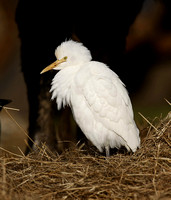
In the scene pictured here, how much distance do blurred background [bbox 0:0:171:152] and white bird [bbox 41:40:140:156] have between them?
3233 mm

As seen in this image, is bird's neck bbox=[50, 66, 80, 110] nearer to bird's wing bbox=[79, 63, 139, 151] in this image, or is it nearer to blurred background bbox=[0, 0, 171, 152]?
bird's wing bbox=[79, 63, 139, 151]

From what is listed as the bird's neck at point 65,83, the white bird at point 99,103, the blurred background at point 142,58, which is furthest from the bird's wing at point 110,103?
the blurred background at point 142,58

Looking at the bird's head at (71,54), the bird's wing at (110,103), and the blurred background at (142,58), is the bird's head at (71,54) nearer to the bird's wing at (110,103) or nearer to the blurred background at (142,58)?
the bird's wing at (110,103)

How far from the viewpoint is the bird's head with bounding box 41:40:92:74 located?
109 inches

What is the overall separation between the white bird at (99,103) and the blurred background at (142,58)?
3233 millimetres

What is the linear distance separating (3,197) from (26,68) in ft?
6.90

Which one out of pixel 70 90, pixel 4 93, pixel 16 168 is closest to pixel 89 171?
pixel 16 168

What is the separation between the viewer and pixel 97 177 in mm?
2025

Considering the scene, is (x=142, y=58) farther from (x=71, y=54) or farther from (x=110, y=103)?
(x=110, y=103)

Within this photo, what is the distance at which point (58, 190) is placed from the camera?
1.92 metres

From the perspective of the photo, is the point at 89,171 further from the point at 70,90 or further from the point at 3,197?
the point at 70,90

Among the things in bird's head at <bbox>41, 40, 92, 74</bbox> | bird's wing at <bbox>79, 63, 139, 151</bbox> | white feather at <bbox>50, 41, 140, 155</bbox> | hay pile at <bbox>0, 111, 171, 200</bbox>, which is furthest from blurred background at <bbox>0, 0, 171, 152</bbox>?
hay pile at <bbox>0, 111, 171, 200</bbox>

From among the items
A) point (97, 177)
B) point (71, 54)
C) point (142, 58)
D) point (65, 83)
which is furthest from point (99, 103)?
point (142, 58)

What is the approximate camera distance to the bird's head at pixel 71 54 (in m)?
2.77
